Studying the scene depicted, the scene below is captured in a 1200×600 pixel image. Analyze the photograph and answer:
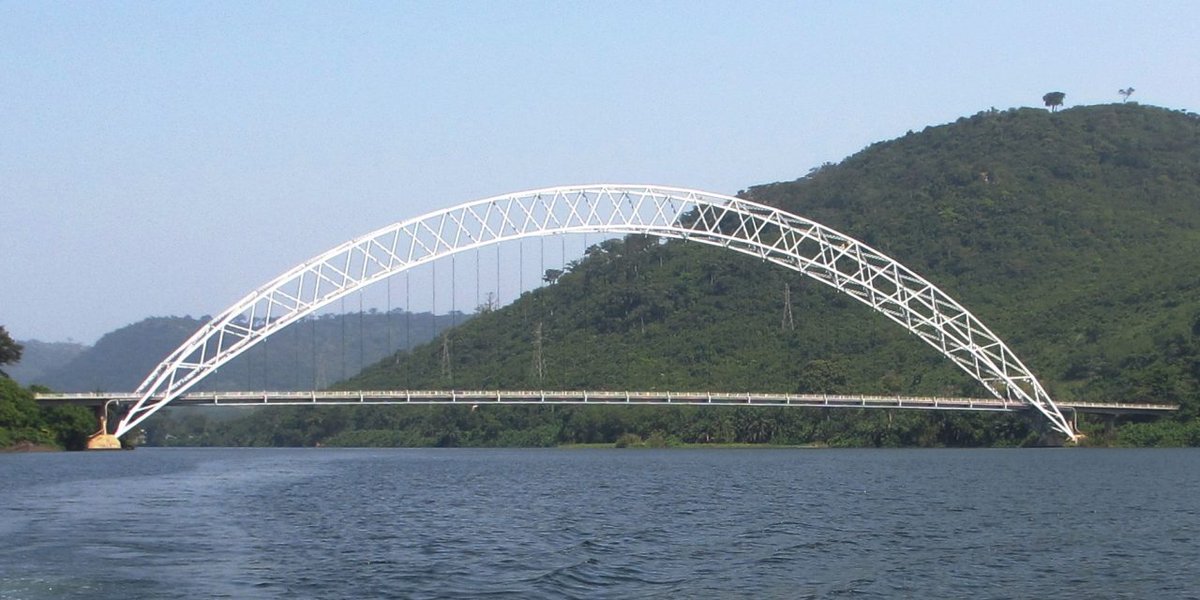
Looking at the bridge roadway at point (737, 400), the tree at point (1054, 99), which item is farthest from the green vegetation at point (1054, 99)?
the bridge roadway at point (737, 400)

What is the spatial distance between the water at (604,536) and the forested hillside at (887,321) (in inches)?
1741

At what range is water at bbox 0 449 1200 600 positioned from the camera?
25297 mm

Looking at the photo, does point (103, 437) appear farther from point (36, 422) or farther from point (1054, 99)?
point (1054, 99)

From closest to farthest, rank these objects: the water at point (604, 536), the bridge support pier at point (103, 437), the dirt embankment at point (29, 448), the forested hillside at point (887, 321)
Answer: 1. the water at point (604, 536)
2. the dirt embankment at point (29, 448)
3. the bridge support pier at point (103, 437)
4. the forested hillside at point (887, 321)

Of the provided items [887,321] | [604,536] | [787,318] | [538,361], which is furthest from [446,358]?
[604,536]

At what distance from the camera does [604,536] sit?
32.9 metres

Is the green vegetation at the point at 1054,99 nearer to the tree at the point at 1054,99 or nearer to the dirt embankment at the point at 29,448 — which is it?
the tree at the point at 1054,99

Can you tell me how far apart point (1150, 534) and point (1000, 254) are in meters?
102

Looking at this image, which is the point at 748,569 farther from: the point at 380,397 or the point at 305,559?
the point at 380,397

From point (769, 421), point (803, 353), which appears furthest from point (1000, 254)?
point (769, 421)

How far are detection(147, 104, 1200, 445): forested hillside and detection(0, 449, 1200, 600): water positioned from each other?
44.2 metres

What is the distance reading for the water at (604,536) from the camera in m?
25.3

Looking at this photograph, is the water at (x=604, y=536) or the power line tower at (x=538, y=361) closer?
the water at (x=604, y=536)

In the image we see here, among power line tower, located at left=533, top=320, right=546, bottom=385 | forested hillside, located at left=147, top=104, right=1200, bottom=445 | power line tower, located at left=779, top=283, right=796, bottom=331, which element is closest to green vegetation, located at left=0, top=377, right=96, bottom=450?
forested hillside, located at left=147, top=104, right=1200, bottom=445
